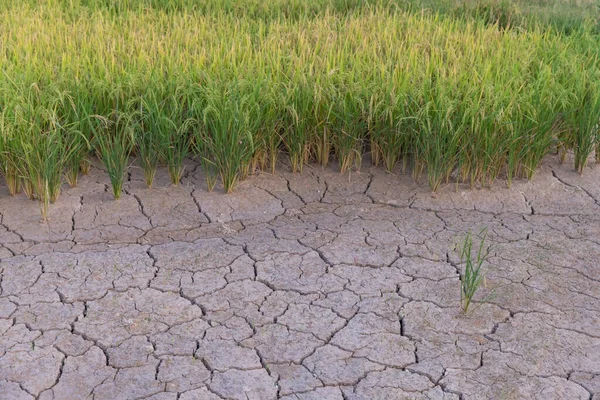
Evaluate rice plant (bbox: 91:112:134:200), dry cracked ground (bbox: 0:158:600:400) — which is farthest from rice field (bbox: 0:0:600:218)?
→ dry cracked ground (bbox: 0:158:600:400)

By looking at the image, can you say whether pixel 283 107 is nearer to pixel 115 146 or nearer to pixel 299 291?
pixel 115 146

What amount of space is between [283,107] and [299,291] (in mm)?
1148

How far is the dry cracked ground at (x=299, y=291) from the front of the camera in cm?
274

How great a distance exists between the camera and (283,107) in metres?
4.05

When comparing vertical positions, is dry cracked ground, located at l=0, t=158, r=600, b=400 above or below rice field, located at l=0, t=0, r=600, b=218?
below

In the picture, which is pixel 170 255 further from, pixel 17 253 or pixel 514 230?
pixel 514 230

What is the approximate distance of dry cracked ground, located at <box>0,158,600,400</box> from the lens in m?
2.74

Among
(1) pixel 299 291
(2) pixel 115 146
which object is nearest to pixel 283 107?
(2) pixel 115 146

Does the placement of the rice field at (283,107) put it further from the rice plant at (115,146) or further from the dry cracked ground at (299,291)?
the dry cracked ground at (299,291)

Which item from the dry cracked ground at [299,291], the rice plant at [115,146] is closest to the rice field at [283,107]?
the rice plant at [115,146]

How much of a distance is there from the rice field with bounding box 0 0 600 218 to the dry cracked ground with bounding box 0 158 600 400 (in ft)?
0.47

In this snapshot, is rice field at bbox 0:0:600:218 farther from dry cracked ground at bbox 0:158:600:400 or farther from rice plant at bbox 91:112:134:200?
dry cracked ground at bbox 0:158:600:400

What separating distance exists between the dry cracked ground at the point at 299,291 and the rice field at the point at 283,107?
0.14m

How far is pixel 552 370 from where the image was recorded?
2797 mm
